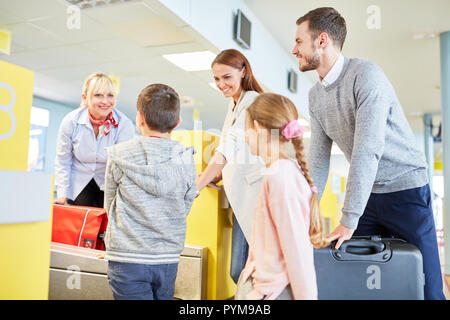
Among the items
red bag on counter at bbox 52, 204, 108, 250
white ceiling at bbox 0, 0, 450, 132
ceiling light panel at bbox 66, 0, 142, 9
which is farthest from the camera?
white ceiling at bbox 0, 0, 450, 132

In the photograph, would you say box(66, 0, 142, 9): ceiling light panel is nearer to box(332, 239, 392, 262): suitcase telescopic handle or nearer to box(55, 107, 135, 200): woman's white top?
box(55, 107, 135, 200): woman's white top

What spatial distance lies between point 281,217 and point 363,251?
40cm

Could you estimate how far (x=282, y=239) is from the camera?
3.12 feet

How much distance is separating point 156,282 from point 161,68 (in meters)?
3.93

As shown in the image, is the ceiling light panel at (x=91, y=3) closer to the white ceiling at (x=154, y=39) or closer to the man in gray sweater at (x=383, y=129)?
the white ceiling at (x=154, y=39)

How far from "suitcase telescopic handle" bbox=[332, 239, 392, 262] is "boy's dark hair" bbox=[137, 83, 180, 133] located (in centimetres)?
71

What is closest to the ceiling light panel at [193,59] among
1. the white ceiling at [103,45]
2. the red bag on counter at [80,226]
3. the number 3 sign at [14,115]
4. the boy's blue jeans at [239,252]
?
the white ceiling at [103,45]

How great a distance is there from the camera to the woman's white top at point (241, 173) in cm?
156

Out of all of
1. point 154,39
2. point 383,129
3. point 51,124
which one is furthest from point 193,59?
point 51,124

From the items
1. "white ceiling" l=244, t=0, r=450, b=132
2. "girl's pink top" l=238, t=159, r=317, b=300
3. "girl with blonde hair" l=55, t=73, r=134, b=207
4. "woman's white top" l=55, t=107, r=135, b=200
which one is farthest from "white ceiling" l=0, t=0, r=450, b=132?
"girl's pink top" l=238, t=159, r=317, b=300

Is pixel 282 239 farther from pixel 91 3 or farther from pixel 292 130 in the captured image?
pixel 91 3

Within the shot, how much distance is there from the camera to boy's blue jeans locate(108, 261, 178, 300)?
1.31 m
